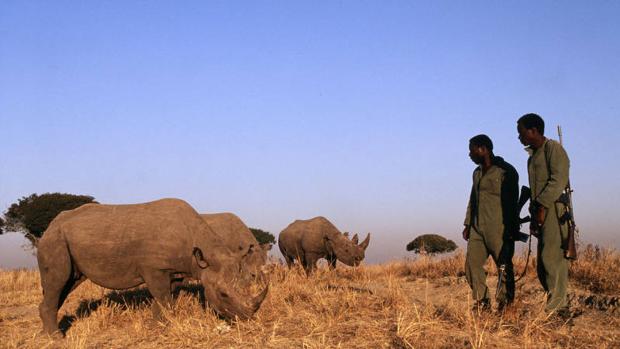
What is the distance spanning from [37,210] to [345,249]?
18.0 metres

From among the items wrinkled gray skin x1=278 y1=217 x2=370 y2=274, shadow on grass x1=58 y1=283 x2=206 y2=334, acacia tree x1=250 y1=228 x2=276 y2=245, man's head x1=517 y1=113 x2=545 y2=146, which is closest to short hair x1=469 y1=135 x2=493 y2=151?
man's head x1=517 y1=113 x2=545 y2=146

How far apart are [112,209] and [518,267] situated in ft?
28.0

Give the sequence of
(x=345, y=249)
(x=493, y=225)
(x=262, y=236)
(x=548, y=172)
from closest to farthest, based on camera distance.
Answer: (x=548, y=172) < (x=493, y=225) < (x=345, y=249) < (x=262, y=236)

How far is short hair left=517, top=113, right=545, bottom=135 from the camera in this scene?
22.4ft

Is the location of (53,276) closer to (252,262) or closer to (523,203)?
(252,262)

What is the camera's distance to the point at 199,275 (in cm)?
789

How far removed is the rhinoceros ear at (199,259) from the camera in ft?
25.5

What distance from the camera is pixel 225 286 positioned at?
7.54 metres

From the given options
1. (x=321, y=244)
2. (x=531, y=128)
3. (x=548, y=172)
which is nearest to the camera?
(x=548, y=172)

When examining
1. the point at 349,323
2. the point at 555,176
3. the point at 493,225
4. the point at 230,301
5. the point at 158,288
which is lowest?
the point at 349,323

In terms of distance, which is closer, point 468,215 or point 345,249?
point 468,215

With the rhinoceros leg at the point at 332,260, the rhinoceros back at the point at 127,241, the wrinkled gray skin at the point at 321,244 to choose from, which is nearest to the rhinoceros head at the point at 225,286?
the rhinoceros back at the point at 127,241

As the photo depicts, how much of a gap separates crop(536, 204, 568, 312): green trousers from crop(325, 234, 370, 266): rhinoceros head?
9.93 metres

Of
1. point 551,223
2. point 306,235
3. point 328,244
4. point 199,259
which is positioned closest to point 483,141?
point 551,223
